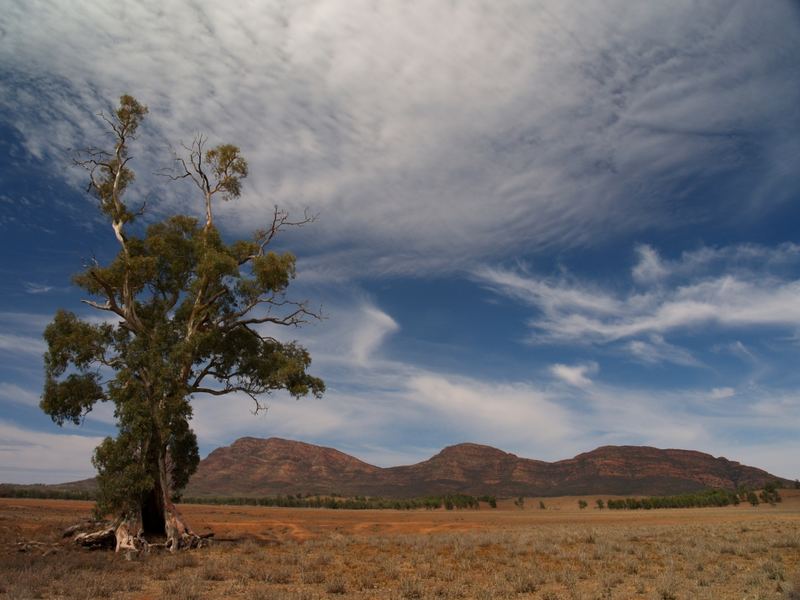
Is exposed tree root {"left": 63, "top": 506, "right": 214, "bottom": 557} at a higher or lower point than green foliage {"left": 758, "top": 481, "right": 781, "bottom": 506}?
lower

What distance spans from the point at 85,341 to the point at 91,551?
705 cm

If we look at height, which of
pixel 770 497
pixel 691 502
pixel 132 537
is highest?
pixel 770 497

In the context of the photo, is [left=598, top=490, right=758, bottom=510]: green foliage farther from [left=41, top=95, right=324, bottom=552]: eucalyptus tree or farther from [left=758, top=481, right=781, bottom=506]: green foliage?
[left=41, top=95, right=324, bottom=552]: eucalyptus tree

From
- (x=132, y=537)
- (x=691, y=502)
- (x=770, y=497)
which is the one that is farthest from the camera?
(x=691, y=502)

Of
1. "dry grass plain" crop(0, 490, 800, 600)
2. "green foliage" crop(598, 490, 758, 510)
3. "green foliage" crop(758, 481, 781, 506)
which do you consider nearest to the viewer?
"dry grass plain" crop(0, 490, 800, 600)

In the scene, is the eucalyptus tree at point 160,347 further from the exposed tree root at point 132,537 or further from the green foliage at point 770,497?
the green foliage at point 770,497

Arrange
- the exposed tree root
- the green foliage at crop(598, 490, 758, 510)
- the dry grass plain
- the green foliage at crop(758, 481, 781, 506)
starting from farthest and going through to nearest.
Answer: the green foliage at crop(598, 490, 758, 510), the green foliage at crop(758, 481, 781, 506), the exposed tree root, the dry grass plain

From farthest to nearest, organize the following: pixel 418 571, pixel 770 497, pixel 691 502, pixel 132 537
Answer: pixel 691 502 → pixel 770 497 → pixel 132 537 → pixel 418 571

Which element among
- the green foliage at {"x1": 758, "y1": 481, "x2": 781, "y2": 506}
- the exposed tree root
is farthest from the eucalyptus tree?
the green foliage at {"x1": 758, "y1": 481, "x2": 781, "y2": 506}

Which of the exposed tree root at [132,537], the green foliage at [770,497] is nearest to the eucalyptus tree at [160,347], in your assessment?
the exposed tree root at [132,537]

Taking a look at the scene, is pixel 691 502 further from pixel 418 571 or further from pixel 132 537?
pixel 132 537

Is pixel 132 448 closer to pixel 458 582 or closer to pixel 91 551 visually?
pixel 91 551

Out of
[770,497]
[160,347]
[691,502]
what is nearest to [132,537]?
[160,347]

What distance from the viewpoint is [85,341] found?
19.9 m
